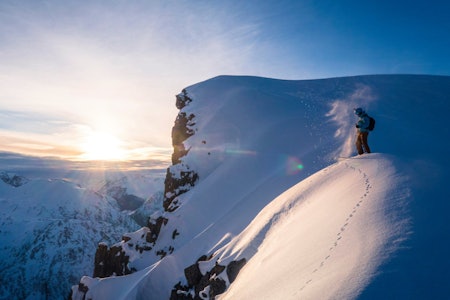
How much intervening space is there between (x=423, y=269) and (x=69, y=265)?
240269 mm

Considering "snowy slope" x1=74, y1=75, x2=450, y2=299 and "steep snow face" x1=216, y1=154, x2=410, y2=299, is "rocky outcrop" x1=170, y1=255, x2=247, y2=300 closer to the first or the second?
"snowy slope" x1=74, y1=75, x2=450, y2=299

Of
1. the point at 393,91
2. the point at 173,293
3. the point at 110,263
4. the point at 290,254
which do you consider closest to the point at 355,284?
the point at 290,254

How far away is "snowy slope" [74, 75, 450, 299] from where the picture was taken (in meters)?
5.23

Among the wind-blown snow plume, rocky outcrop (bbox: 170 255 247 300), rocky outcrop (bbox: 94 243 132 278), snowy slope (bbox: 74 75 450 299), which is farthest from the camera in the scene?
rocky outcrop (bbox: 94 243 132 278)

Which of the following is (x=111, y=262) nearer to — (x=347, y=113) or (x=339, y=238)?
(x=347, y=113)

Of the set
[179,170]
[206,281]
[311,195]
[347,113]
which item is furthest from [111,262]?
[347,113]

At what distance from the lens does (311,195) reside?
1205 cm

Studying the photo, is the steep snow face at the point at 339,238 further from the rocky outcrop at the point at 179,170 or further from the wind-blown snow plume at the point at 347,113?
the rocky outcrop at the point at 179,170

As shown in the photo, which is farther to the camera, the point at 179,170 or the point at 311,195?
the point at 179,170

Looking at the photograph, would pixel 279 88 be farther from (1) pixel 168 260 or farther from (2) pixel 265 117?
(1) pixel 168 260

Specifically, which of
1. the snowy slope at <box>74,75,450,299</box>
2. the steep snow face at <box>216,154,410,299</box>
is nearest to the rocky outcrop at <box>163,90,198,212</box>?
the snowy slope at <box>74,75,450,299</box>

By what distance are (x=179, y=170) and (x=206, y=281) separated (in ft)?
60.8

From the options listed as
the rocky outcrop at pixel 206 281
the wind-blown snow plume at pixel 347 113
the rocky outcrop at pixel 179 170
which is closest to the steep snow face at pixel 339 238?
the rocky outcrop at pixel 206 281

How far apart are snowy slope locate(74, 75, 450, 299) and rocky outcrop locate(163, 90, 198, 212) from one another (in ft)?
3.31
